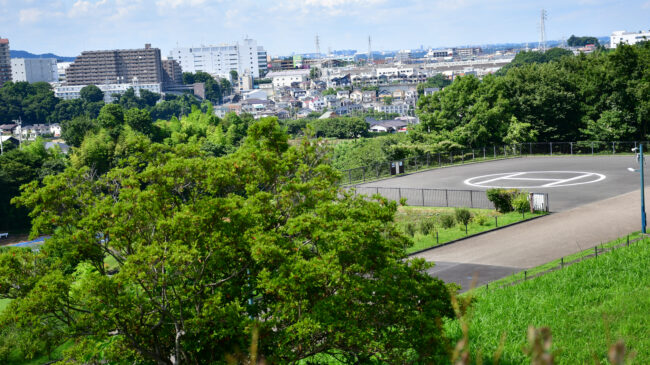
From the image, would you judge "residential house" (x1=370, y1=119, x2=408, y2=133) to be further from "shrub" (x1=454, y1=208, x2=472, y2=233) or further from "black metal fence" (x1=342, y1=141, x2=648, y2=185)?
"shrub" (x1=454, y1=208, x2=472, y2=233)

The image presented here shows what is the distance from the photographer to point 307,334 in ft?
33.9

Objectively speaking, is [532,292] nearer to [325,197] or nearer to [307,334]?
[325,197]

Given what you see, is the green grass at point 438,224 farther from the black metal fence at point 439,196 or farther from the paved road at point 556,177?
the paved road at point 556,177

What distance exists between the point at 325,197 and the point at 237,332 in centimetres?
329

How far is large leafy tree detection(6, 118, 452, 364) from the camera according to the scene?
34.8 feet

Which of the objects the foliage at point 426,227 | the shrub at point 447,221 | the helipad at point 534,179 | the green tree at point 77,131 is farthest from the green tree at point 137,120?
the shrub at point 447,221

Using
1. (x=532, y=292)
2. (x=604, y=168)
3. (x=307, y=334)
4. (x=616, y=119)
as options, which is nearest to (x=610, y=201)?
(x=604, y=168)

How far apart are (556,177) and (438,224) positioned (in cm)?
1271

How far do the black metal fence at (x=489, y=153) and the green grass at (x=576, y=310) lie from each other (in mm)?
23647

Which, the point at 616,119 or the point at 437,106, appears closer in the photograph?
the point at 616,119

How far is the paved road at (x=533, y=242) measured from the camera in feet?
77.3

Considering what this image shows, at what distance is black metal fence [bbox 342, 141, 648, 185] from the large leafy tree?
106 feet

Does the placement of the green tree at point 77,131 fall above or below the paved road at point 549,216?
above

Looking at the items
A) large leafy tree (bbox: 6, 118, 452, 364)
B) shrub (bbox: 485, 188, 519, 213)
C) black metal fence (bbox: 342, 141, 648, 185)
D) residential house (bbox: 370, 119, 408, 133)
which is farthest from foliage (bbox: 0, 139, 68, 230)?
residential house (bbox: 370, 119, 408, 133)
